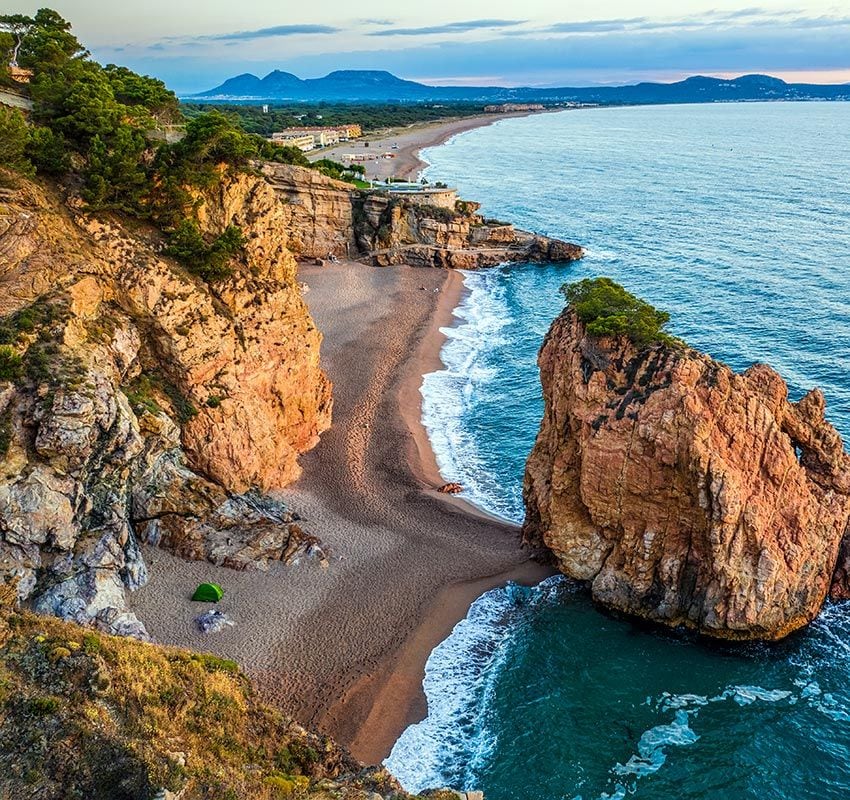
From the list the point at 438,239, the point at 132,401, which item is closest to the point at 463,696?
the point at 132,401

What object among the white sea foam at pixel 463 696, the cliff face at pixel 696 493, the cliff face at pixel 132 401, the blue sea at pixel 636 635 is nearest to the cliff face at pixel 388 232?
the blue sea at pixel 636 635

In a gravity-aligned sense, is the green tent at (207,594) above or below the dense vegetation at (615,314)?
below

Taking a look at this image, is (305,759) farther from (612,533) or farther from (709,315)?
(709,315)

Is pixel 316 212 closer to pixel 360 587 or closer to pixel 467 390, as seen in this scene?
pixel 467 390

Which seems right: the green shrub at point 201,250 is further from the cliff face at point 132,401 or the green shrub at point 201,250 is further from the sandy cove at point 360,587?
the sandy cove at point 360,587

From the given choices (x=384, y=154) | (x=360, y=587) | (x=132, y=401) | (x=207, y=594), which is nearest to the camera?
(x=207, y=594)

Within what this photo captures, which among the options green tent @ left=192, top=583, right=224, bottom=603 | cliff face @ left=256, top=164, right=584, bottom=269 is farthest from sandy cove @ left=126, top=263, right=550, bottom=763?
cliff face @ left=256, top=164, right=584, bottom=269

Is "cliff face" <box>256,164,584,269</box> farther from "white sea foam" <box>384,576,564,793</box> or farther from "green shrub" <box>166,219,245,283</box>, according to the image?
"white sea foam" <box>384,576,564,793</box>

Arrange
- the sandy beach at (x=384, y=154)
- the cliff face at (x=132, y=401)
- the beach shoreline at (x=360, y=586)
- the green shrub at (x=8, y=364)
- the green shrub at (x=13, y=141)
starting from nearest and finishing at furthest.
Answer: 1. the beach shoreline at (x=360, y=586)
2. the cliff face at (x=132, y=401)
3. the green shrub at (x=8, y=364)
4. the green shrub at (x=13, y=141)
5. the sandy beach at (x=384, y=154)
